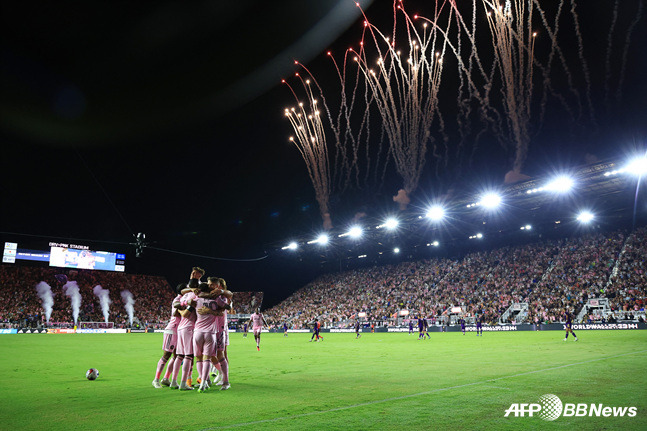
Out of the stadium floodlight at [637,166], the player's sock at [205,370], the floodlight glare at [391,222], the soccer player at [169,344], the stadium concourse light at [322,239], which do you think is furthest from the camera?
the stadium concourse light at [322,239]

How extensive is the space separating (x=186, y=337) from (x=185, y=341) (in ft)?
0.26

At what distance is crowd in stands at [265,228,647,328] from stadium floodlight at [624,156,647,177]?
922 centimetres

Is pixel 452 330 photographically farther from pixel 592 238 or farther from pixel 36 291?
pixel 36 291

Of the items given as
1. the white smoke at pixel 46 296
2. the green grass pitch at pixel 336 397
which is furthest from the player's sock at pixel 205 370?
the white smoke at pixel 46 296

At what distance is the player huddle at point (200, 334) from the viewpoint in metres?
8.41

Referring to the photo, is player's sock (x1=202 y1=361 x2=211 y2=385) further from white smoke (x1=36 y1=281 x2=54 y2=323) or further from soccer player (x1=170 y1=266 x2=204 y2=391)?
white smoke (x1=36 y1=281 x2=54 y2=323)

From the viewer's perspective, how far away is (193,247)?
56875mm

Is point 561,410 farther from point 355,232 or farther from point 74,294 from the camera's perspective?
point 74,294

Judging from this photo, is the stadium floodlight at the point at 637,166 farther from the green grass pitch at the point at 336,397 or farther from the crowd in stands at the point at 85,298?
the crowd in stands at the point at 85,298

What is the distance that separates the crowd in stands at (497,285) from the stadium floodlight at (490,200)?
29.8 feet

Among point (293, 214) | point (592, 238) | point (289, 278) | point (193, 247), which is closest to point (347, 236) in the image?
point (293, 214)

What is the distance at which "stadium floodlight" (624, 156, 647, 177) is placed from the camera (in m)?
29.9

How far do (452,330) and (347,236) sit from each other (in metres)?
17.0

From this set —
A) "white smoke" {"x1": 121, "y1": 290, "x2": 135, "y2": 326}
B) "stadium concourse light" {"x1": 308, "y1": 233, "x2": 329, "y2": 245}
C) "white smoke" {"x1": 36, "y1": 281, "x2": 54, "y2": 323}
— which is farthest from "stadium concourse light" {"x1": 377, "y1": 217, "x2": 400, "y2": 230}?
"white smoke" {"x1": 36, "y1": 281, "x2": 54, "y2": 323}
